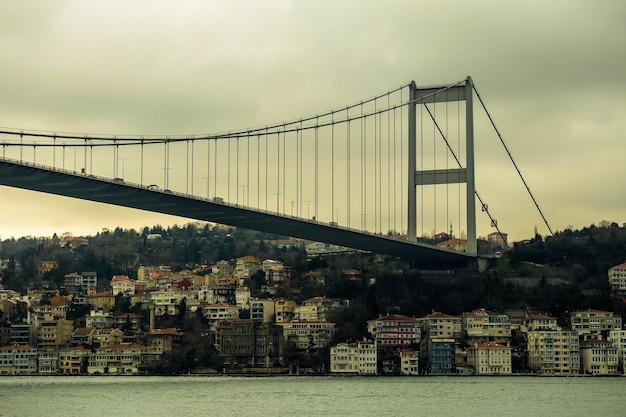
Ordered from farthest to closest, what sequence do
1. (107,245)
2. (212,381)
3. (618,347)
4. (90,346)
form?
(107,245) → (90,346) → (618,347) → (212,381)

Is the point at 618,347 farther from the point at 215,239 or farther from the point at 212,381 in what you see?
the point at 215,239

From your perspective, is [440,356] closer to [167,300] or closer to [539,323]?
[539,323]

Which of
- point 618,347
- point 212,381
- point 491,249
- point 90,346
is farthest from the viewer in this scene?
point 491,249

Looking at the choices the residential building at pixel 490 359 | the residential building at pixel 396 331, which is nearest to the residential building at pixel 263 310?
the residential building at pixel 396 331

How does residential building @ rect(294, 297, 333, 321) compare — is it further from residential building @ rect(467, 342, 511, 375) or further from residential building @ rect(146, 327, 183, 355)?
residential building @ rect(467, 342, 511, 375)

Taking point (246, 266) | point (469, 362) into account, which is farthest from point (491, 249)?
point (246, 266)

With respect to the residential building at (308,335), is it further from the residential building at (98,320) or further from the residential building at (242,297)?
the residential building at (242,297)

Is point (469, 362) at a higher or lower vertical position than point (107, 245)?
lower
